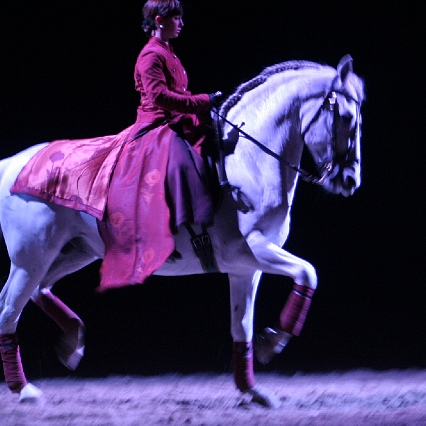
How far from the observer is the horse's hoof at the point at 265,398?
2.99 m

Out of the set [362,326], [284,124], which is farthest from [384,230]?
[284,124]

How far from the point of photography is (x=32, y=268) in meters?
3.05

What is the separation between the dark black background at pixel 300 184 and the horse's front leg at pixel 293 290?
145 cm

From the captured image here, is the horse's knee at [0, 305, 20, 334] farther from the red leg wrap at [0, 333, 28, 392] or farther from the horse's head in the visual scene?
the horse's head

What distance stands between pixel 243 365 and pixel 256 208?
0.77 m

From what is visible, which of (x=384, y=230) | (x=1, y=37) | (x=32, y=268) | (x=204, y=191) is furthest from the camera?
(x=384, y=230)

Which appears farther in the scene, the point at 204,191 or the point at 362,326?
the point at 362,326

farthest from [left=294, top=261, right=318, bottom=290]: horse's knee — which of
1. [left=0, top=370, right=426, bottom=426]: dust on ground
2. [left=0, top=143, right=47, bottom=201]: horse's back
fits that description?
[left=0, top=143, right=47, bottom=201]: horse's back

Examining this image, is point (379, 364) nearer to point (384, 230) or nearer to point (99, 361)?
point (384, 230)

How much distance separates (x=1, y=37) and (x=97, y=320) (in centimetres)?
181

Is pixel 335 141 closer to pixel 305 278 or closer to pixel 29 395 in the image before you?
pixel 305 278

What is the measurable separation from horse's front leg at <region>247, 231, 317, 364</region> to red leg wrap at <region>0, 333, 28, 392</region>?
1.09 metres

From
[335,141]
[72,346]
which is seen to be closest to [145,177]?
[335,141]

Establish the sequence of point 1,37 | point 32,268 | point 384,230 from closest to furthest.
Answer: point 32,268
point 1,37
point 384,230
